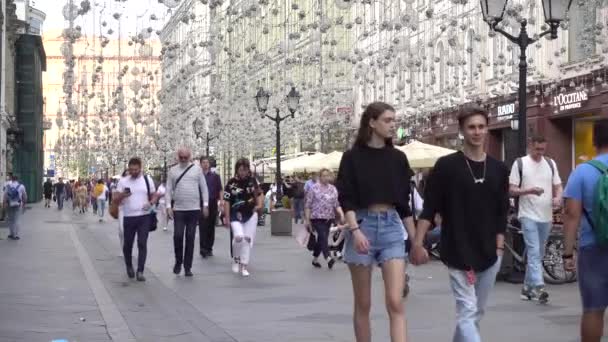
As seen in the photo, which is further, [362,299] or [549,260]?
[549,260]

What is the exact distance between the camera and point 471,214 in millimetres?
7270

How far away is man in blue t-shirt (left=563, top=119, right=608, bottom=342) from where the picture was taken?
7633 mm

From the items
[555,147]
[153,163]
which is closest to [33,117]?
[153,163]

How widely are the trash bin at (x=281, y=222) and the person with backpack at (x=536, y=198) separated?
16876mm

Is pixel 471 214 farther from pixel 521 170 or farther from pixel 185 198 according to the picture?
pixel 185 198

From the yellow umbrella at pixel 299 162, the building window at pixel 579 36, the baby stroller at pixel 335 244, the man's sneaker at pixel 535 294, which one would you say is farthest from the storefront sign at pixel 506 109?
the man's sneaker at pixel 535 294

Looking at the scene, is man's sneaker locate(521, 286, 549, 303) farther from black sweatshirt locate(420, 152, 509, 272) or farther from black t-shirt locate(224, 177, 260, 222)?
black sweatshirt locate(420, 152, 509, 272)

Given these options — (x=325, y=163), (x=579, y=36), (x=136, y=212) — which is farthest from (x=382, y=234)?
(x=325, y=163)

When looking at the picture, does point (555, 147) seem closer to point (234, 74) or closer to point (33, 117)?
point (234, 74)

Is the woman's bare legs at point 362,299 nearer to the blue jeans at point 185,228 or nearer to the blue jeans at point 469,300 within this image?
the blue jeans at point 469,300

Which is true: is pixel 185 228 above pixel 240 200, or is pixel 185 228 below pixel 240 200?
below

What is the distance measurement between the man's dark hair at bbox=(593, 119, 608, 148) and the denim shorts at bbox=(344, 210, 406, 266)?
142 centimetres

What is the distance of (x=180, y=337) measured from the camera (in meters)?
10.2

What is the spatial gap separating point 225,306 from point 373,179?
16.7 feet
